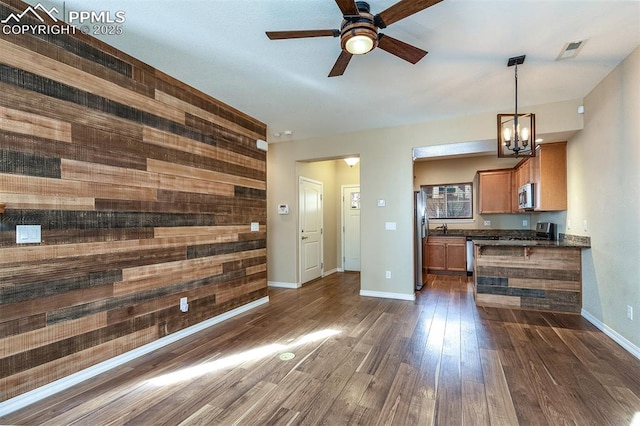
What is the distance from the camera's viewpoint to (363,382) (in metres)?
2.28

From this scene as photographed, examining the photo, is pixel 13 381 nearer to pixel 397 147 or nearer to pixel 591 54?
pixel 397 147

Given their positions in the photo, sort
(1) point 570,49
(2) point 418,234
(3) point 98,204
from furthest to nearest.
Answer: (2) point 418,234, (1) point 570,49, (3) point 98,204

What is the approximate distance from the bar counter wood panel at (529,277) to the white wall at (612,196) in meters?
0.16

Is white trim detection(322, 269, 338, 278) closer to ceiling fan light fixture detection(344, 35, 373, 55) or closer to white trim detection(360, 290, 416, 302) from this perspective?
white trim detection(360, 290, 416, 302)

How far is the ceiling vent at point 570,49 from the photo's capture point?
2.53m

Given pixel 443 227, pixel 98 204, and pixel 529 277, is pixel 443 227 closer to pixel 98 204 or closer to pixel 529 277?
pixel 529 277

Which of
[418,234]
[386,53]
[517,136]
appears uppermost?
[386,53]

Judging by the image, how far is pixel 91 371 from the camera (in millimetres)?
2402

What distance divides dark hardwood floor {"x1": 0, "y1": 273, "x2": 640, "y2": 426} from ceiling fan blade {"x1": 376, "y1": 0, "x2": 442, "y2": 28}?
249 centimetres

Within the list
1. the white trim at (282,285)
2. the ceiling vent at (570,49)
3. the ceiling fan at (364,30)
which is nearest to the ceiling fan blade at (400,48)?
the ceiling fan at (364,30)

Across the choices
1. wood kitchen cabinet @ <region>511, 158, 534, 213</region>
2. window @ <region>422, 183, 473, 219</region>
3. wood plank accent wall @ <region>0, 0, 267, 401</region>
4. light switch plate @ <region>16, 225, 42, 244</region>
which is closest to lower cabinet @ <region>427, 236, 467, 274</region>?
window @ <region>422, 183, 473, 219</region>

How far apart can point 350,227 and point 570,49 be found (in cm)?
513

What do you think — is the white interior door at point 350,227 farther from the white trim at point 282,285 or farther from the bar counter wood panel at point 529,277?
the bar counter wood panel at point 529,277

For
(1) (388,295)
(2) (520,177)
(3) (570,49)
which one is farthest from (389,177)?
(2) (520,177)
